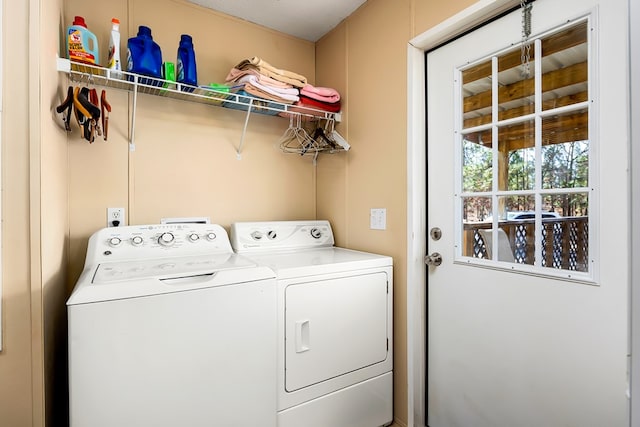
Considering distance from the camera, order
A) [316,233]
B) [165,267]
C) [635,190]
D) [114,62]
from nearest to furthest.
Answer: [635,190] < [165,267] < [114,62] < [316,233]

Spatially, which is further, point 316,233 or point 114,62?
point 316,233

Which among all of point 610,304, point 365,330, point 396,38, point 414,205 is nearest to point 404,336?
point 365,330

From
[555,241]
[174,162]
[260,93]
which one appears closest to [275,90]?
[260,93]

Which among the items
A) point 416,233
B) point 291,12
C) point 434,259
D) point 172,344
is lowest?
point 172,344

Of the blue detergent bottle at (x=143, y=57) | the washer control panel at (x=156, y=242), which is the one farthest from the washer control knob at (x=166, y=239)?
the blue detergent bottle at (x=143, y=57)

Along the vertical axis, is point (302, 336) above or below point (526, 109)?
below

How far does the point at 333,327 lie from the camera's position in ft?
5.06

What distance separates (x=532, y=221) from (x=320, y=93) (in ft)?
4.63

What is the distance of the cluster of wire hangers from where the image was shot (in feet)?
6.86

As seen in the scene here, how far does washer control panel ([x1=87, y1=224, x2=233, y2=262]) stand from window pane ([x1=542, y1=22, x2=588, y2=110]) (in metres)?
1.67

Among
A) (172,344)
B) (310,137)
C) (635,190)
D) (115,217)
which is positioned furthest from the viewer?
(310,137)

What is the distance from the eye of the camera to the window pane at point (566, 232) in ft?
3.66

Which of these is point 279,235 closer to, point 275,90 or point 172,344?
point 275,90

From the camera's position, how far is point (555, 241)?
1190mm
